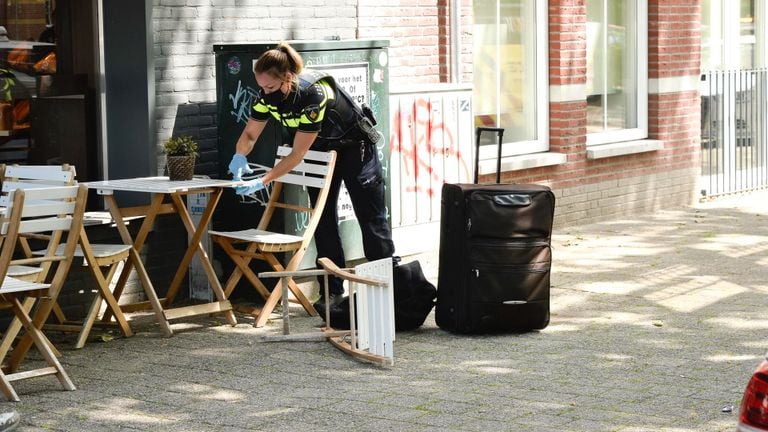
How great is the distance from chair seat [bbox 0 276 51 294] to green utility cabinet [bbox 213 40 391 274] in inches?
99.3

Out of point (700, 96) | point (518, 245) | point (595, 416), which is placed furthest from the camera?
point (700, 96)

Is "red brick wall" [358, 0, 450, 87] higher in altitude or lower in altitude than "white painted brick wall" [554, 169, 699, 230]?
higher

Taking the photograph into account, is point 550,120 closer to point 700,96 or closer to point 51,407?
point 700,96

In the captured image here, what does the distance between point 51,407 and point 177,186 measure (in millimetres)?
1956

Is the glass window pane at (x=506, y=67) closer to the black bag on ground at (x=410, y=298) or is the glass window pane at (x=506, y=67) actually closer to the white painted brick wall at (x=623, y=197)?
the white painted brick wall at (x=623, y=197)

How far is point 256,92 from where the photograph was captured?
30.1 ft

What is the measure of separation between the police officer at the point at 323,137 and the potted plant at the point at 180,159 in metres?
0.26

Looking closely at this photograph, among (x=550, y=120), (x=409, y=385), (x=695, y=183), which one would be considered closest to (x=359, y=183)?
(x=409, y=385)

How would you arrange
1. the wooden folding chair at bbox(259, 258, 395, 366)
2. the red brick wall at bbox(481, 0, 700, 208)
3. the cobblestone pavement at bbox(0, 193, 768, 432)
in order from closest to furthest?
1. the cobblestone pavement at bbox(0, 193, 768, 432)
2. the wooden folding chair at bbox(259, 258, 395, 366)
3. the red brick wall at bbox(481, 0, 700, 208)

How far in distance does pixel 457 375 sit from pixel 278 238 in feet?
5.85

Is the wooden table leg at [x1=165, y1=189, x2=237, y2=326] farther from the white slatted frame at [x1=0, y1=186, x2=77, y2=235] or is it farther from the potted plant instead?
the white slatted frame at [x1=0, y1=186, x2=77, y2=235]

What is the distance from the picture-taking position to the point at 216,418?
649cm

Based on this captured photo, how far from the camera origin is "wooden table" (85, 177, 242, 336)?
8.27 metres

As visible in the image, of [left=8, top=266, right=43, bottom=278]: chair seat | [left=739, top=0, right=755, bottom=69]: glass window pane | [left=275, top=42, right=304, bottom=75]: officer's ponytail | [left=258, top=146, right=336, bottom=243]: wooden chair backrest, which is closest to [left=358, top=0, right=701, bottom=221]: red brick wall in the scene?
[left=739, top=0, right=755, bottom=69]: glass window pane
